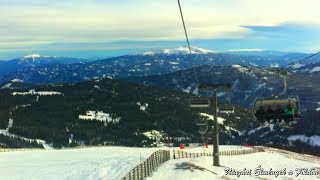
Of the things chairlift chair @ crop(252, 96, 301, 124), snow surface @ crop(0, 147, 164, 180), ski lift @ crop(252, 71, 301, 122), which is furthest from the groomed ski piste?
ski lift @ crop(252, 71, 301, 122)

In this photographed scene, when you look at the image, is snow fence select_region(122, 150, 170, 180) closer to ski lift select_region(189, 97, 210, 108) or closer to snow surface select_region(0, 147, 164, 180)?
snow surface select_region(0, 147, 164, 180)

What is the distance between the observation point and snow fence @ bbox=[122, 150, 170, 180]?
40.1 m

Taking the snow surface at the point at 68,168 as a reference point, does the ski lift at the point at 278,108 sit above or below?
above

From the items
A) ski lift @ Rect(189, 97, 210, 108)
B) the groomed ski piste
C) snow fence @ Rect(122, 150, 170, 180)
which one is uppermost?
ski lift @ Rect(189, 97, 210, 108)

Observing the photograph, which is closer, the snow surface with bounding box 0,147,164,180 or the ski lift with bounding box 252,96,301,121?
the ski lift with bounding box 252,96,301,121

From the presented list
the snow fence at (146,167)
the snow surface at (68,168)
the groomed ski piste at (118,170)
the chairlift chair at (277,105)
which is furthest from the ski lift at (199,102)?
the snow surface at (68,168)

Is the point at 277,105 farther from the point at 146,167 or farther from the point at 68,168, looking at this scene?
the point at 68,168

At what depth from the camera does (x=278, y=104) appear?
121 ft

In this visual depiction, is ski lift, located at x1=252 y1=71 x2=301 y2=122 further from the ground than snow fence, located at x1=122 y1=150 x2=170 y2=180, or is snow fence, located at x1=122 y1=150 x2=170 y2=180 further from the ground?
ski lift, located at x1=252 y1=71 x2=301 y2=122

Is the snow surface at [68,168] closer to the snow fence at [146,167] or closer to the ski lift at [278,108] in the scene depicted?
the snow fence at [146,167]

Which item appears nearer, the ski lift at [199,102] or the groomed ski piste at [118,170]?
the ski lift at [199,102]

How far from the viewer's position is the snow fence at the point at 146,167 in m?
40.1

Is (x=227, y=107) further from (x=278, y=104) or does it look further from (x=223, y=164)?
(x=223, y=164)

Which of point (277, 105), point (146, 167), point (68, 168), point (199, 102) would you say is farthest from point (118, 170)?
point (277, 105)
